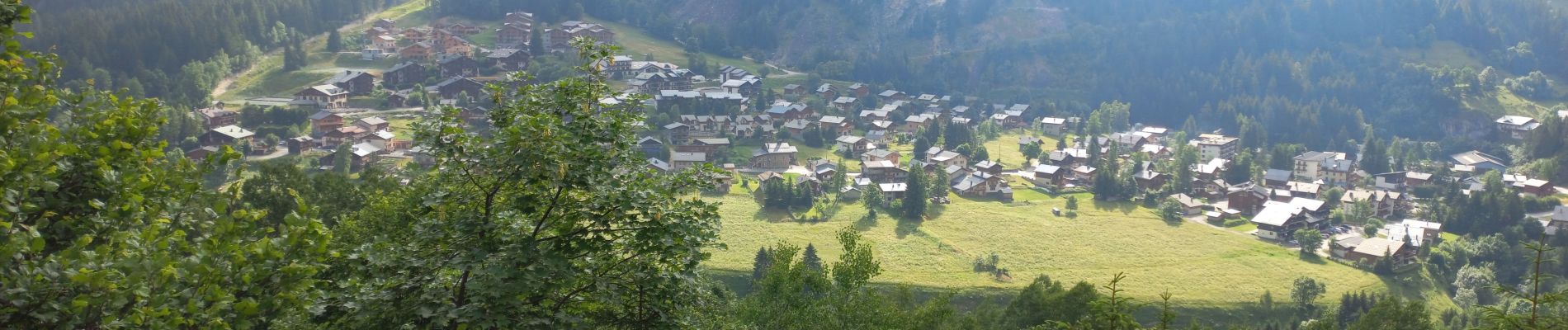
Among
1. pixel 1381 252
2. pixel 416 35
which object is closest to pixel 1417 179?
pixel 1381 252

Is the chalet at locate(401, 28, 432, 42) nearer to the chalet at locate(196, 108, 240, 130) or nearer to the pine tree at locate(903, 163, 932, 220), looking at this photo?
the chalet at locate(196, 108, 240, 130)

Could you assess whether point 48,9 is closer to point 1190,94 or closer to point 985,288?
point 985,288

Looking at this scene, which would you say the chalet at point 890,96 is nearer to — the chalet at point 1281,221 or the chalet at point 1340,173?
the chalet at point 1340,173

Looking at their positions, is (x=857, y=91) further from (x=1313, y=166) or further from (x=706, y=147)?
(x=1313, y=166)

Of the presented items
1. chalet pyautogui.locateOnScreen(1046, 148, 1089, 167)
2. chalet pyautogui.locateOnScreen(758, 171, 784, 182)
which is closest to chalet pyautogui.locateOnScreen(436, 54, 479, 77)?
chalet pyautogui.locateOnScreen(758, 171, 784, 182)

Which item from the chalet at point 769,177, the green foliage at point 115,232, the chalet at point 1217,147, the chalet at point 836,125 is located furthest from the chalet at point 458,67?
the green foliage at point 115,232

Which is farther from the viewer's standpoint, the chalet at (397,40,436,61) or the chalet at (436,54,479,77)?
the chalet at (397,40,436,61)

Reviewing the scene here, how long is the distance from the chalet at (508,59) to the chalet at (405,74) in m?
5.20

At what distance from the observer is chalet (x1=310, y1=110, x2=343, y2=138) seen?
5028 centimetres

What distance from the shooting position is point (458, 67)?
66.6 metres

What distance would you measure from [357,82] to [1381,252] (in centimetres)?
5540

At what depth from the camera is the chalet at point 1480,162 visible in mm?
59562

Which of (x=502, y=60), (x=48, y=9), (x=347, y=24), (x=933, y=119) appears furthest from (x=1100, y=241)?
(x=48, y=9)

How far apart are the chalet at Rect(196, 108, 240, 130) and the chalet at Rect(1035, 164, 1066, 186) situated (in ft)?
136
